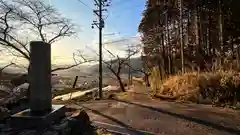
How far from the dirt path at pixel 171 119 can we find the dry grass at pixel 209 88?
956 mm

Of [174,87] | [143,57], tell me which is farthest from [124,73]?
[174,87]

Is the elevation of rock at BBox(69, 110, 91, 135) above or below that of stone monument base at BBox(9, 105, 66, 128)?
below

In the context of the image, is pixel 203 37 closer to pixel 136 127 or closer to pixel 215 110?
pixel 215 110

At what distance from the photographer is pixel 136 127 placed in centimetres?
799

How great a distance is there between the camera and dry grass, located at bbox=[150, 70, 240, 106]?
11414 millimetres

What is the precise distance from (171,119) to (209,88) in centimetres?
393

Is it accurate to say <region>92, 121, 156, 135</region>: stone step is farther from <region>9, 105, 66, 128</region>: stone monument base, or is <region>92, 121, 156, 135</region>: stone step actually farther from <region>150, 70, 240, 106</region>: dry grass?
<region>150, 70, 240, 106</region>: dry grass

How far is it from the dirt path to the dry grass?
3.14ft

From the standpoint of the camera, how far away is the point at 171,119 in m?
8.87

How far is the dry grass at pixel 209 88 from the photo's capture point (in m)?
11.4

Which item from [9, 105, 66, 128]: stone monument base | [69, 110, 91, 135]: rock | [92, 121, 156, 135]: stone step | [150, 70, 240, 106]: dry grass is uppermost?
[150, 70, 240, 106]: dry grass

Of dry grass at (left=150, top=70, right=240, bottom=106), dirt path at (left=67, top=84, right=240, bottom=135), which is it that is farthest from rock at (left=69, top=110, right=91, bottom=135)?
dry grass at (left=150, top=70, right=240, bottom=106)

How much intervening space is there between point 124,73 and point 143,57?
8.57m

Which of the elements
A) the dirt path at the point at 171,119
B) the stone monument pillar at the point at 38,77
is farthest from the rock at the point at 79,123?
the dirt path at the point at 171,119
